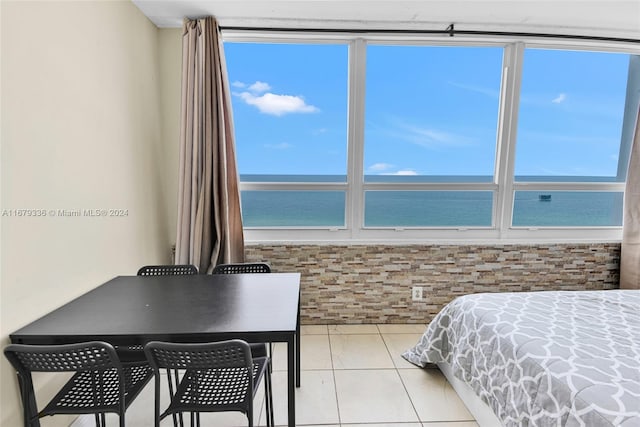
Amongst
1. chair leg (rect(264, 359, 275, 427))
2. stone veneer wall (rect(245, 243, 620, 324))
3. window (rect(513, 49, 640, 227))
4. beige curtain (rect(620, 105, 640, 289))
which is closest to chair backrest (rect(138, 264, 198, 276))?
stone veneer wall (rect(245, 243, 620, 324))

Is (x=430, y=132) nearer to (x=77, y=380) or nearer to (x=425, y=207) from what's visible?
(x=425, y=207)

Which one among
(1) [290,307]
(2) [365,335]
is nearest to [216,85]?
(1) [290,307]

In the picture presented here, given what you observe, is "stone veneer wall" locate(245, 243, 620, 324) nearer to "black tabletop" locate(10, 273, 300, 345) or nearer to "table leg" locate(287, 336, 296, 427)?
"black tabletop" locate(10, 273, 300, 345)

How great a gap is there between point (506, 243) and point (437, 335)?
4.30ft

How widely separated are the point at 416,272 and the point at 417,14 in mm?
2085

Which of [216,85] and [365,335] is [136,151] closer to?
[216,85]

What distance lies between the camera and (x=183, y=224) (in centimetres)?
268

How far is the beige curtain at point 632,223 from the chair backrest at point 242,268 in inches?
123

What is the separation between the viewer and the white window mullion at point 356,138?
2891 mm

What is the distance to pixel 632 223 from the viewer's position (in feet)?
9.75

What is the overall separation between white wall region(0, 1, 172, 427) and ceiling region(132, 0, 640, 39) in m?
0.56

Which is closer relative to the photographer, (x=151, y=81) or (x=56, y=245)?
(x=56, y=245)

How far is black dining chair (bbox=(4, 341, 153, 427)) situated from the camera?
126 centimetres

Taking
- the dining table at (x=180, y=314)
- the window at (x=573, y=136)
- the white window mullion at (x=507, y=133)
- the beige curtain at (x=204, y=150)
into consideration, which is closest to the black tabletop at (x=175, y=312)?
the dining table at (x=180, y=314)
